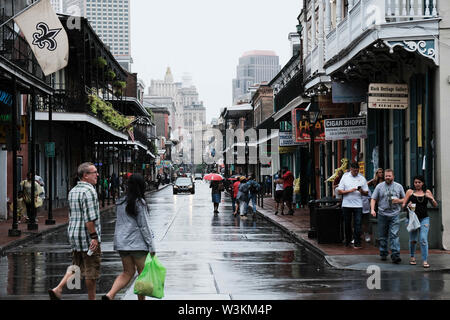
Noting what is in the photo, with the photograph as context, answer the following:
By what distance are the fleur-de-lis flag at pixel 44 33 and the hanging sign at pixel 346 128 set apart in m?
7.15

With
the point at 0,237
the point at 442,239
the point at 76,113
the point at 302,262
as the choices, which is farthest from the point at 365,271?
the point at 76,113

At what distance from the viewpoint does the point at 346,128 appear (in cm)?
1941

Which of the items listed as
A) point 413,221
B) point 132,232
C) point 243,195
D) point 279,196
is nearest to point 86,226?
point 132,232

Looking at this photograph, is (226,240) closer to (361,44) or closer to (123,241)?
(361,44)

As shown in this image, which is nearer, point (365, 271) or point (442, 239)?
point (365, 271)

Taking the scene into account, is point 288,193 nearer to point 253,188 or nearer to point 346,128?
point 253,188

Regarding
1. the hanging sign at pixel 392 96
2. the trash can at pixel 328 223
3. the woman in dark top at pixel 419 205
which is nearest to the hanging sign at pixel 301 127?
the trash can at pixel 328 223

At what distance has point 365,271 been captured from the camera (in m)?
12.4

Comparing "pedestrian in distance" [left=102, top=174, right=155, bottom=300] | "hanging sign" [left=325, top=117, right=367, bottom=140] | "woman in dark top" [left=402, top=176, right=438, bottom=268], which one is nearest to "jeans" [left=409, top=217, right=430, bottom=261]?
"woman in dark top" [left=402, top=176, right=438, bottom=268]

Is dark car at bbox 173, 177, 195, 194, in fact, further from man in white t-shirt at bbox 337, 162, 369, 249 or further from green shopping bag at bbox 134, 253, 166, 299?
green shopping bag at bbox 134, 253, 166, 299

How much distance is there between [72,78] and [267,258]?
27.2 m

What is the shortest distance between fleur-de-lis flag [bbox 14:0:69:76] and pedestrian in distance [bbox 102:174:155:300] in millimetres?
11287

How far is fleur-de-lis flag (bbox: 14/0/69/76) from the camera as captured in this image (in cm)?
1923

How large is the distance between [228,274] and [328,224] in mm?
4805
